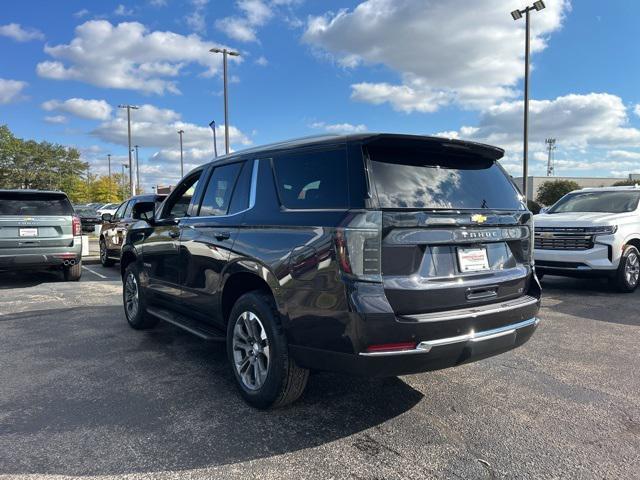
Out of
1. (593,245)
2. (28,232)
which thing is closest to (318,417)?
(593,245)

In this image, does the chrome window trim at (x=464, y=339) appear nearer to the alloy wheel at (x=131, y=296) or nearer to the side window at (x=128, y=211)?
the alloy wheel at (x=131, y=296)

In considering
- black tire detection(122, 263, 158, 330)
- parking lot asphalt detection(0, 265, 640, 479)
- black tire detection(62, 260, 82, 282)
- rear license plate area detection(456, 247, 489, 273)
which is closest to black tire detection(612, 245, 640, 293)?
parking lot asphalt detection(0, 265, 640, 479)

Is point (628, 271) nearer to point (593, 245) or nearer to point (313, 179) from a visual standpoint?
point (593, 245)

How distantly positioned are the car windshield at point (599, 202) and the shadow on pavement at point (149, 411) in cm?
709

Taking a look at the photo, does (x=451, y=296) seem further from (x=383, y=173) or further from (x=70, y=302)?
(x=70, y=302)

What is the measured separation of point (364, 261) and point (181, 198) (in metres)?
2.95

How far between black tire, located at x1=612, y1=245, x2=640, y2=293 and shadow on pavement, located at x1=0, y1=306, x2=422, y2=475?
592 centimetres

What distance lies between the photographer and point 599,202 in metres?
9.54

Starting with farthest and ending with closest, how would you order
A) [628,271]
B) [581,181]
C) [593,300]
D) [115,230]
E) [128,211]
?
[581,181] → [128,211] → [115,230] → [628,271] → [593,300]

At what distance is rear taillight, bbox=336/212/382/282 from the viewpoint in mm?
2895

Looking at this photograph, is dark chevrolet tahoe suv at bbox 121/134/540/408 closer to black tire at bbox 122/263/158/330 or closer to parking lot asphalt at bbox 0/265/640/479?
parking lot asphalt at bbox 0/265/640/479

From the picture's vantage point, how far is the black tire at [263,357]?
131 inches

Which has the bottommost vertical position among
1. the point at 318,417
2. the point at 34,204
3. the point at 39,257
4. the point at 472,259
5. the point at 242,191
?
the point at 318,417

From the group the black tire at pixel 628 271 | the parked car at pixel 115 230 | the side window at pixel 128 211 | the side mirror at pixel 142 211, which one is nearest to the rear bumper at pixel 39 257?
the parked car at pixel 115 230
